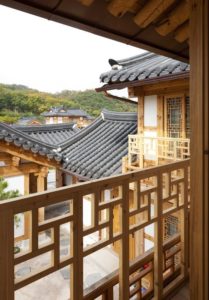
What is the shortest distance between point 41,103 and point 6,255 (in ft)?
139

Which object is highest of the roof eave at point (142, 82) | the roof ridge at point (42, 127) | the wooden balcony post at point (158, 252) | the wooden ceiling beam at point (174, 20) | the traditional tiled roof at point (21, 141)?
the roof eave at point (142, 82)

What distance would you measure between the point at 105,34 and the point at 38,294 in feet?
11.2

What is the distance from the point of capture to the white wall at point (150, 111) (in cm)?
661

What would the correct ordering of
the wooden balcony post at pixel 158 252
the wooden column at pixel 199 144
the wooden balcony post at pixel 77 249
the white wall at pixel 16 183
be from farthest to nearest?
the white wall at pixel 16 183
the wooden balcony post at pixel 158 252
the wooden balcony post at pixel 77 249
the wooden column at pixel 199 144

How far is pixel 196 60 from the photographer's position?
0.83 meters

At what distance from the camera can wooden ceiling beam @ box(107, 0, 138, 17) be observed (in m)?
1.37

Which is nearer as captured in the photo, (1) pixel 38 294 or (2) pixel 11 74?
(1) pixel 38 294

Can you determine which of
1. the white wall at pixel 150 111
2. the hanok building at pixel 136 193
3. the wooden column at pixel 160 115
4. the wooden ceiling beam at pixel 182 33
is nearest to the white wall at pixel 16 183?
the white wall at pixel 150 111

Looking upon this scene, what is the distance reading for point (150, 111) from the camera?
675cm

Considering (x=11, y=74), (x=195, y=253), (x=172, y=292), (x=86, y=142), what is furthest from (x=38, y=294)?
(x=11, y=74)

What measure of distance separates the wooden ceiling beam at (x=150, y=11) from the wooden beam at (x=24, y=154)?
4.96 meters

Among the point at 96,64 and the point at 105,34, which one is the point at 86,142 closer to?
the point at 105,34

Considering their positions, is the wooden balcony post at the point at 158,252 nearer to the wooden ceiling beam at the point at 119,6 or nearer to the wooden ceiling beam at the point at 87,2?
the wooden ceiling beam at the point at 119,6

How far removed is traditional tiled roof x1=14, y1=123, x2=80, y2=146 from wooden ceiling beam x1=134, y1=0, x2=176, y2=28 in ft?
31.1
